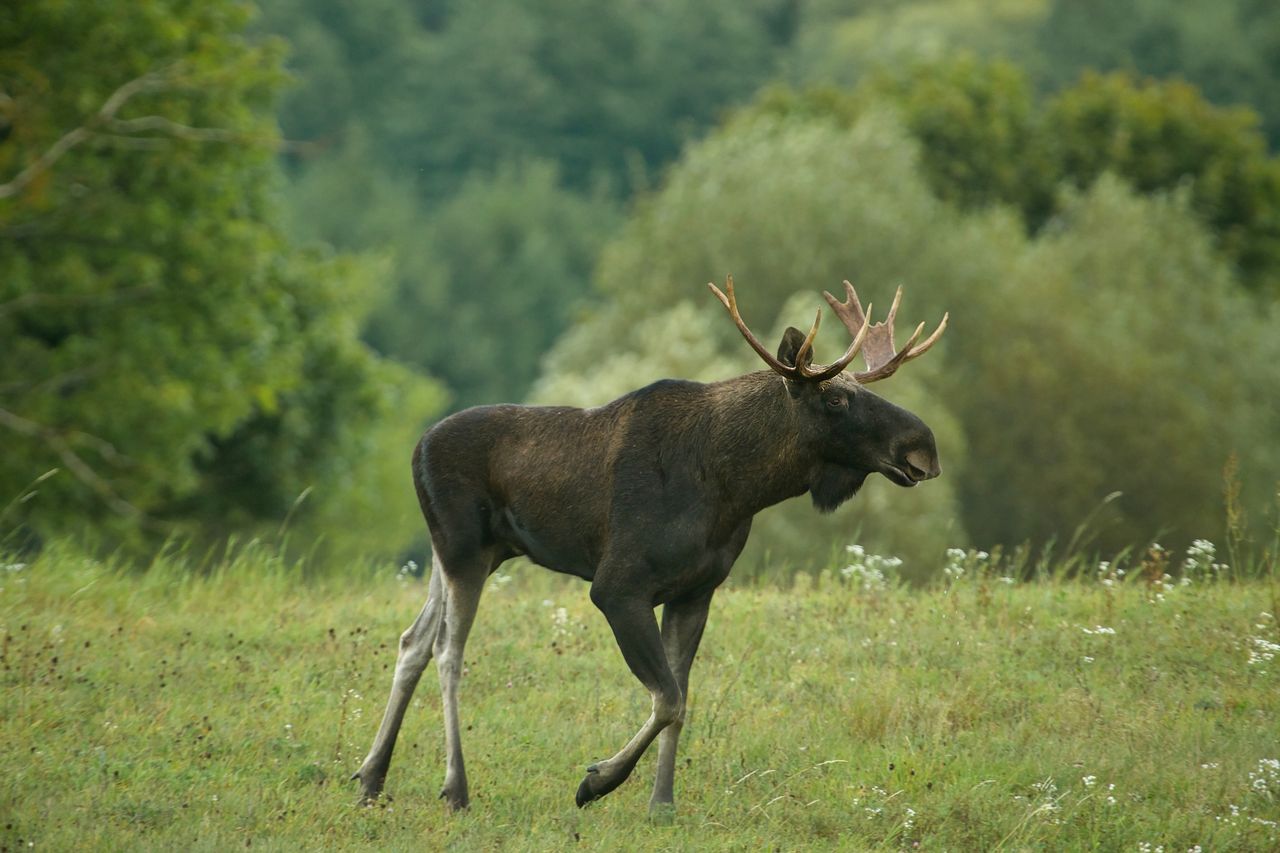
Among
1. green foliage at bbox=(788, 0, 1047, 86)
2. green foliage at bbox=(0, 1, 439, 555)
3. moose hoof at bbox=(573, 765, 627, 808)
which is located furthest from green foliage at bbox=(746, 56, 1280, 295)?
moose hoof at bbox=(573, 765, 627, 808)

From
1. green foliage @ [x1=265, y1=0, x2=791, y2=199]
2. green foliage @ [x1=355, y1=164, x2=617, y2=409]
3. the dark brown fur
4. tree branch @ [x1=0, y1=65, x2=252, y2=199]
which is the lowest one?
green foliage @ [x1=355, y1=164, x2=617, y2=409]

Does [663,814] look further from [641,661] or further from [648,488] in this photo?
[648,488]

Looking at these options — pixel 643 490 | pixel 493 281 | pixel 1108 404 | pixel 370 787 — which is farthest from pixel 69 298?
pixel 493 281

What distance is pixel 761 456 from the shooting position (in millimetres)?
8109

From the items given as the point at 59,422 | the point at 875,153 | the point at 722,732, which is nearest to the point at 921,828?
the point at 722,732

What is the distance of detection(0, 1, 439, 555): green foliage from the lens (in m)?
23.1

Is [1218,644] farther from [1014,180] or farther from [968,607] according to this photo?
[1014,180]

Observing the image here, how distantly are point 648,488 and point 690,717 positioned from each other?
2.05 meters

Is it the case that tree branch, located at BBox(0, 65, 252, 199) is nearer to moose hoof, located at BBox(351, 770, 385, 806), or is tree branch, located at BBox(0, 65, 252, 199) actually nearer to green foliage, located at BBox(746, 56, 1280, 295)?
moose hoof, located at BBox(351, 770, 385, 806)

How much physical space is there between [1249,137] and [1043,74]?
28.7m

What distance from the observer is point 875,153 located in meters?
42.0

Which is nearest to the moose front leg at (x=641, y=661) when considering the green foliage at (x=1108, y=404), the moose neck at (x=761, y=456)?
the moose neck at (x=761, y=456)

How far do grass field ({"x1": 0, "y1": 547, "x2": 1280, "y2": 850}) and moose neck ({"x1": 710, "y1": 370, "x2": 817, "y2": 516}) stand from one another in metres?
1.57

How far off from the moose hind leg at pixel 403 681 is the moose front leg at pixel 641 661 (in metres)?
1.12
